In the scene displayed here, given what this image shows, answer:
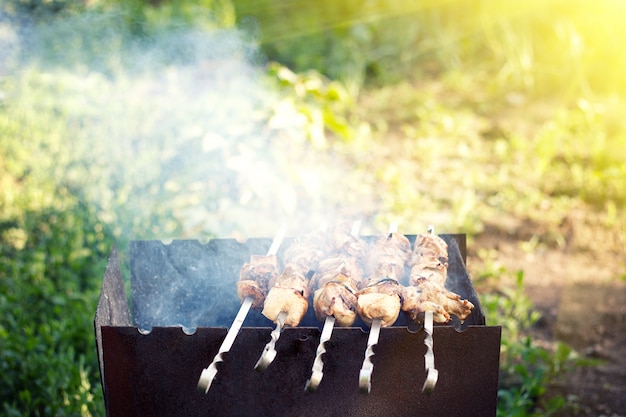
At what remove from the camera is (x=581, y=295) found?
383cm

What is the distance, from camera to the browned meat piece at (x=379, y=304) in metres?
1.94

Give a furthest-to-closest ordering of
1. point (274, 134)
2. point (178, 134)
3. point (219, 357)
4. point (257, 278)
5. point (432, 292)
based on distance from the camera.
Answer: point (178, 134)
point (274, 134)
point (257, 278)
point (432, 292)
point (219, 357)

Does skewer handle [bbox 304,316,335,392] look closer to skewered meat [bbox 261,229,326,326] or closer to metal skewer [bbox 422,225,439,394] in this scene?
skewered meat [bbox 261,229,326,326]

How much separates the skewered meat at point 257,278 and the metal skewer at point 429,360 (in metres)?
0.56

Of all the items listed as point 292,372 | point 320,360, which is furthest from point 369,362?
point 292,372

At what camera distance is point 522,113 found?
6148 mm

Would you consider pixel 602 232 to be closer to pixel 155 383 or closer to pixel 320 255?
pixel 320 255

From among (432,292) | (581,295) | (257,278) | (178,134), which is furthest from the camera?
(178,134)

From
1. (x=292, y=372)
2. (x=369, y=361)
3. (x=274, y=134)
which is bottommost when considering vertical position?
(x=292, y=372)

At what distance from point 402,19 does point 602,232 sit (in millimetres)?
4227

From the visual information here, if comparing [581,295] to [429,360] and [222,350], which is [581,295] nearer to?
[429,360]

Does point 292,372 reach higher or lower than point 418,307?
lower

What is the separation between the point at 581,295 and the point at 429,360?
2531 millimetres

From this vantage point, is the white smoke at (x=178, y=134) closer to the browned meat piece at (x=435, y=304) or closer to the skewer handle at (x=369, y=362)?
the browned meat piece at (x=435, y=304)
